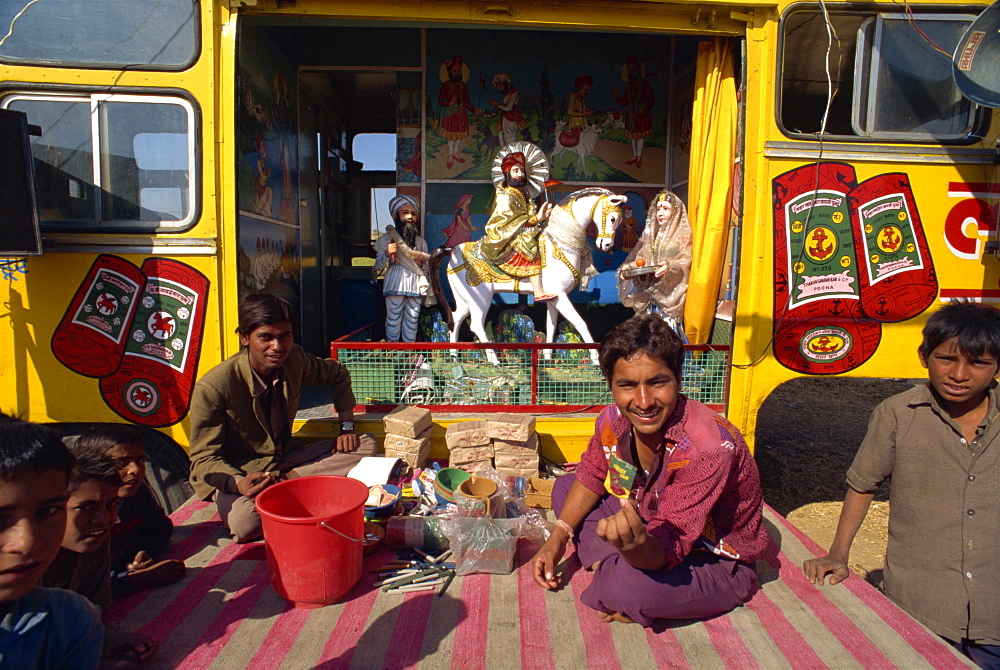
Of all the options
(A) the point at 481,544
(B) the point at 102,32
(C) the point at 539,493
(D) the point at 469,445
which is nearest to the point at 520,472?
(C) the point at 539,493

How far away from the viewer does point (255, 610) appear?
8.00ft

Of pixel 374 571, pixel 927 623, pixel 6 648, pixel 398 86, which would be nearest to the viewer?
pixel 6 648

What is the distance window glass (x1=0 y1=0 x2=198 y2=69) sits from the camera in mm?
3467

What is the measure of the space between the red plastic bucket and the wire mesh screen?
177 cm

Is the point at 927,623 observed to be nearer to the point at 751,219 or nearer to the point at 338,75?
the point at 751,219

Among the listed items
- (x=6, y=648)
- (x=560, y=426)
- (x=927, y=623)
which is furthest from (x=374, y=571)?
(x=927, y=623)

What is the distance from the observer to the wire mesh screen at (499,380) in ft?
14.0

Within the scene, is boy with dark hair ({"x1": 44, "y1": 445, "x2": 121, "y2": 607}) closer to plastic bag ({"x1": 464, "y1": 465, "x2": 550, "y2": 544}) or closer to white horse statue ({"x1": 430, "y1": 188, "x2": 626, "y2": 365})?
plastic bag ({"x1": 464, "y1": 465, "x2": 550, "y2": 544})

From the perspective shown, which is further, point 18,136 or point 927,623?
point 18,136

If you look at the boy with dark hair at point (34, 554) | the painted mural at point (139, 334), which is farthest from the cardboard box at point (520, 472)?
the boy with dark hair at point (34, 554)

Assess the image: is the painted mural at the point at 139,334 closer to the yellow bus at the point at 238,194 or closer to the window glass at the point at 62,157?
the yellow bus at the point at 238,194

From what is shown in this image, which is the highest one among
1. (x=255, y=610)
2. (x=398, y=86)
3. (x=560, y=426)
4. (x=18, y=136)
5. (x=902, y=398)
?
(x=398, y=86)

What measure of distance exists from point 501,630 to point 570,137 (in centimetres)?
569

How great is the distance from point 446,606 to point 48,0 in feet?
14.1
